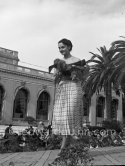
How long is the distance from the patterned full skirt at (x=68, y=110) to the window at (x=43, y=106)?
116 feet

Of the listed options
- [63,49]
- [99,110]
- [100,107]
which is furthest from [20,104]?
[63,49]

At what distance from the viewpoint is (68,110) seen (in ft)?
17.5

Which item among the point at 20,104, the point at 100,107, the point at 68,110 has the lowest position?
the point at 68,110

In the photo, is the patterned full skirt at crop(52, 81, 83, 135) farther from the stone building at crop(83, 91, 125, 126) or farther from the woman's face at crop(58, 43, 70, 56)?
the stone building at crop(83, 91, 125, 126)

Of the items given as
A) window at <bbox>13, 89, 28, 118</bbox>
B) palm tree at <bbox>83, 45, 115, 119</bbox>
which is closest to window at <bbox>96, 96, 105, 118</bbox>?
window at <bbox>13, 89, 28, 118</bbox>

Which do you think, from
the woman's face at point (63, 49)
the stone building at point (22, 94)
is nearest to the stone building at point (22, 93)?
the stone building at point (22, 94)

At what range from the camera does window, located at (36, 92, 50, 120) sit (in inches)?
1612

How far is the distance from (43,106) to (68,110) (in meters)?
36.9

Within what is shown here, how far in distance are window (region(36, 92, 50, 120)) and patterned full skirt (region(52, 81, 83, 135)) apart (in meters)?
35.3

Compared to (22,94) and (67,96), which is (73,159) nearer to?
(67,96)

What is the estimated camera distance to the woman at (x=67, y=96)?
530 centimetres

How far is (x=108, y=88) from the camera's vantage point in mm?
27531

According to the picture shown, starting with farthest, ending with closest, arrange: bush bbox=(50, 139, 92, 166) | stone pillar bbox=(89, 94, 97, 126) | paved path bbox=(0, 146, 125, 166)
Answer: stone pillar bbox=(89, 94, 97, 126), paved path bbox=(0, 146, 125, 166), bush bbox=(50, 139, 92, 166)

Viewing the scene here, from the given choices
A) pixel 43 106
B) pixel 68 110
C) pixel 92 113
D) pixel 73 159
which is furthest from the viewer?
pixel 92 113
